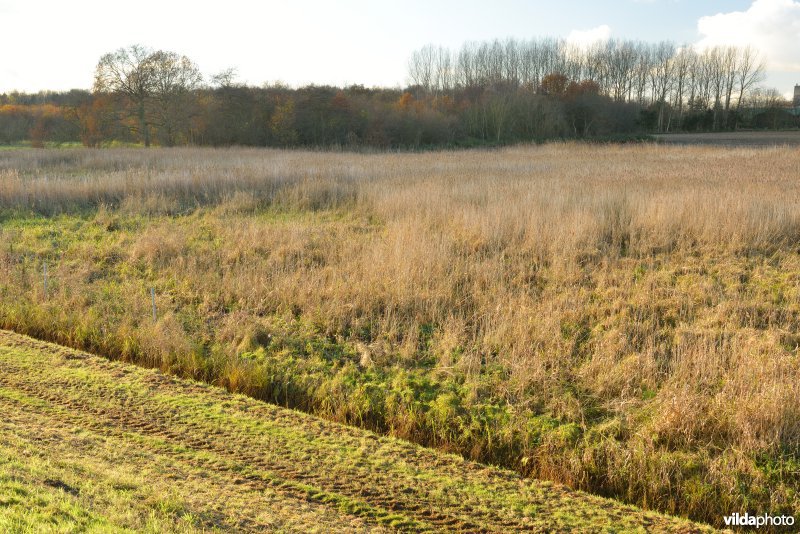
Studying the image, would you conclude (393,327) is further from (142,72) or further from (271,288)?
(142,72)

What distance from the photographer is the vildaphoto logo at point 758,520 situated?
4438mm

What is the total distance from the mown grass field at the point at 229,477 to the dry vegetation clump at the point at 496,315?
2.11ft

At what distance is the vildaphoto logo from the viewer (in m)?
4.44

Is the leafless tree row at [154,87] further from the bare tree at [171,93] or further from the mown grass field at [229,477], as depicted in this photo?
the mown grass field at [229,477]

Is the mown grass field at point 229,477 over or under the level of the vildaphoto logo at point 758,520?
over

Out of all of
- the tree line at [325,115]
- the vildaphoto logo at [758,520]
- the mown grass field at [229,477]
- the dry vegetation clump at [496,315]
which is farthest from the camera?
the tree line at [325,115]

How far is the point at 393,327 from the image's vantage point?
780cm

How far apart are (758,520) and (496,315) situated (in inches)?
151

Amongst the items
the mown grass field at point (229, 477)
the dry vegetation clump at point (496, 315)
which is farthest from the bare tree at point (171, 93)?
the mown grass field at point (229, 477)

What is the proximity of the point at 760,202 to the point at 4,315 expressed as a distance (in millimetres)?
13076

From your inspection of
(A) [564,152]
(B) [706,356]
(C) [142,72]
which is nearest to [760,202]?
(B) [706,356]

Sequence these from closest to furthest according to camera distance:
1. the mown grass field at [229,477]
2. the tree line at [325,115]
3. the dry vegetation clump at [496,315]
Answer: the mown grass field at [229,477], the dry vegetation clump at [496,315], the tree line at [325,115]

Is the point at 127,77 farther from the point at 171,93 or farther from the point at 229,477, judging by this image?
the point at 229,477

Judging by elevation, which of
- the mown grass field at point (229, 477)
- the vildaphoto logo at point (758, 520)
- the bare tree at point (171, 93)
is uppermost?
the bare tree at point (171, 93)
